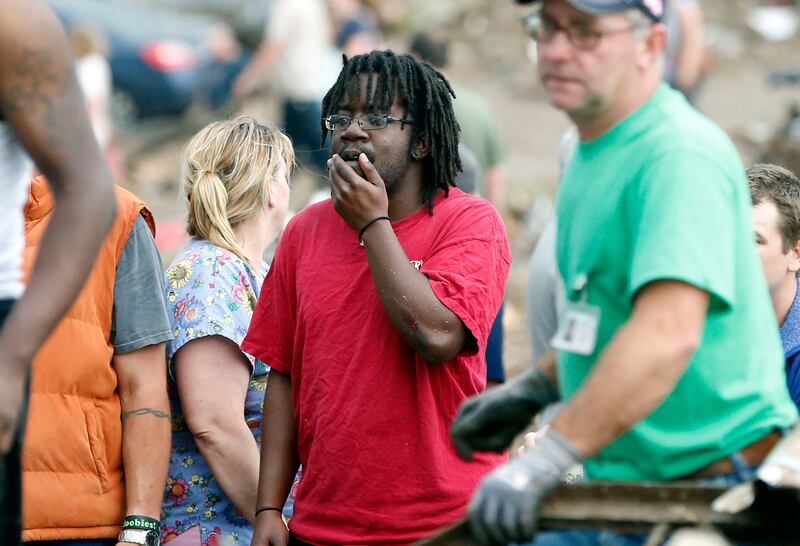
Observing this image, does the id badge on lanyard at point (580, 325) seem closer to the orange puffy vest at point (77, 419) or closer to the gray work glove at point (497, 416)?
the gray work glove at point (497, 416)

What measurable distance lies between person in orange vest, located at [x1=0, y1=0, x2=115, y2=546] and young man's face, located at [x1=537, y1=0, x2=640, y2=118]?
3.08 ft

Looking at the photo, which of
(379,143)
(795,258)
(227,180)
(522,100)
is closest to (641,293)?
(379,143)

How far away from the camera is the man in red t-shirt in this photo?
11.6 ft

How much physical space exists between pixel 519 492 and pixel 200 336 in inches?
73.4

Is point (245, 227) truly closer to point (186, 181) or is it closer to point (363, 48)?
point (186, 181)

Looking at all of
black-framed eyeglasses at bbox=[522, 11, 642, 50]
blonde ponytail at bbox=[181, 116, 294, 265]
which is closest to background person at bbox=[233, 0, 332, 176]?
blonde ponytail at bbox=[181, 116, 294, 265]

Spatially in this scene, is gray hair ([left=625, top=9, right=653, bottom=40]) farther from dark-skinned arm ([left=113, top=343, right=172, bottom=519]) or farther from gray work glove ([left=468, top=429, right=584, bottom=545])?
dark-skinned arm ([left=113, top=343, right=172, bottom=519])

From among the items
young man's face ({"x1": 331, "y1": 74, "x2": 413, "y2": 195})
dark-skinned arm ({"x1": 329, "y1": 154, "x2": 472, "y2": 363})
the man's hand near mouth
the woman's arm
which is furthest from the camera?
the woman's arm

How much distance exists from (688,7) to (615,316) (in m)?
8.51

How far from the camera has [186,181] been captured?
14.5ft

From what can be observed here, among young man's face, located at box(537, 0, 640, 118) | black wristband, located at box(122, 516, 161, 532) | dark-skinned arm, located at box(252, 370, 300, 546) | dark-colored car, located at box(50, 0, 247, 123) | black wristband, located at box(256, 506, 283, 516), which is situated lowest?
dark-colored car, located at box(50, 0, 247, 123)

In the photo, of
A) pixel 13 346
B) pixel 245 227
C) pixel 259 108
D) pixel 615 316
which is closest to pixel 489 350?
pixel 245 227

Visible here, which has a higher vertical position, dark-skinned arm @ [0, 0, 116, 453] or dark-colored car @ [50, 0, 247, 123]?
dark-skinned arm @ [0, 0, 116, 453]

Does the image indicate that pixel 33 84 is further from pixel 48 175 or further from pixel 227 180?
pixel 227 180
